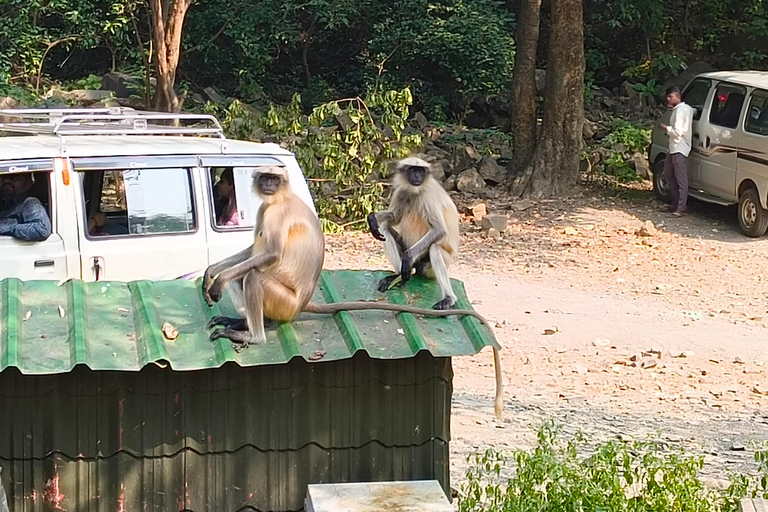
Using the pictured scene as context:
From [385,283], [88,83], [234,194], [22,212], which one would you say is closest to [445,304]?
[385,283]

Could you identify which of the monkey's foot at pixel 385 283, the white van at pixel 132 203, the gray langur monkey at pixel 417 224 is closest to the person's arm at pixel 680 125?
the white van at pixel 132 203

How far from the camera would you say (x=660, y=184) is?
1711 cm

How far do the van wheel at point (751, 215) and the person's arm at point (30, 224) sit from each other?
9826mm

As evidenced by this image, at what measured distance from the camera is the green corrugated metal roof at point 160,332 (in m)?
5.00

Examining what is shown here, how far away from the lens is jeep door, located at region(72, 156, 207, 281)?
8156 mm

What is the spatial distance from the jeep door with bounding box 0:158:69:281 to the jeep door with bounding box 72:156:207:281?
0.17 metres

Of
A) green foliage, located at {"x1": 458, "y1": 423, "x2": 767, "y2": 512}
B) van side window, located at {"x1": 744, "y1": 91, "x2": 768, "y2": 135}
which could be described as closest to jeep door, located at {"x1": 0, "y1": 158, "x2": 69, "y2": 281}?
green foliage, located at {"x1": 458, "y1": 423, "x2": 767, "y2": 512}

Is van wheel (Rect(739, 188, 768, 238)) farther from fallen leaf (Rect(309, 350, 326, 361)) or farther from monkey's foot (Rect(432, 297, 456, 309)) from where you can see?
fallen leaf (Rect(309, 350, 326, 361))

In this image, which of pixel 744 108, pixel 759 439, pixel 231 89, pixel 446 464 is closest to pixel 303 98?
pixel 231 89

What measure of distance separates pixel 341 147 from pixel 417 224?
Result: 8103 mm

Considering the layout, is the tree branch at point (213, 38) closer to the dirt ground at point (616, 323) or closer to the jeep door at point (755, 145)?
the dirt ground at point (616, 323)

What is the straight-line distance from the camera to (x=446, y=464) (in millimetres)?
5676

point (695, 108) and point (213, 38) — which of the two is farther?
point (213, 38)

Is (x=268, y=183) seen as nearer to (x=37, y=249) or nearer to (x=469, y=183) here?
(x=37, y=249)
